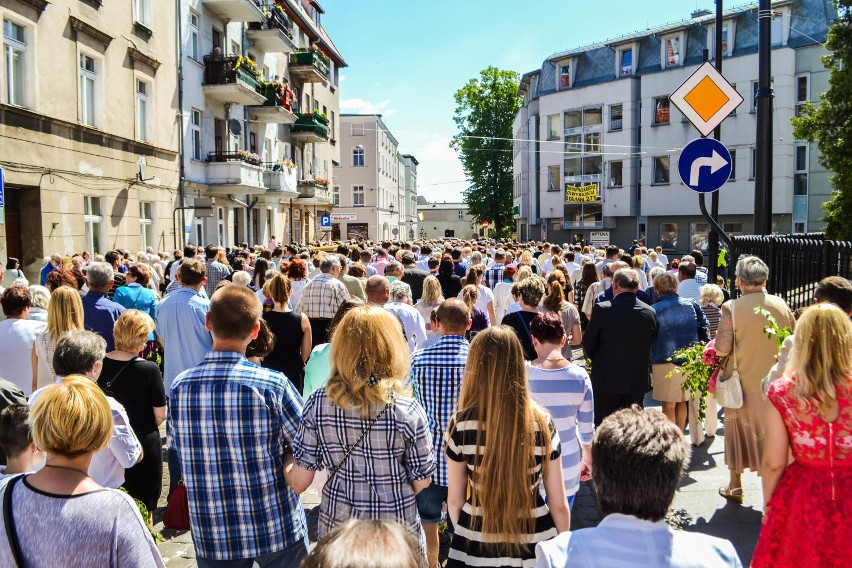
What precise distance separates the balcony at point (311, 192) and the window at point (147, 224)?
14792 mm

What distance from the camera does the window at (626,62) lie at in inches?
1654

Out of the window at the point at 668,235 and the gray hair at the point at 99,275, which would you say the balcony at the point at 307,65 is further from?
the gray hair at the point at 99,275

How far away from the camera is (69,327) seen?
5.56 m

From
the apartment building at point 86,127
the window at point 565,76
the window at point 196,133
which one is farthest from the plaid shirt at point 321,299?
the window at point 565,76

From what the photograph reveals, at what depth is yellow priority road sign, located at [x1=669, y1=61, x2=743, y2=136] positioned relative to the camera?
24.7ft

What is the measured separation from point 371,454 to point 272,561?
0.73 meters

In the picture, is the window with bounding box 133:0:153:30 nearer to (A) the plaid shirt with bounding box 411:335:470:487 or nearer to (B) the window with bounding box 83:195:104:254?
(B) the window with bounding box 83:195:104:254

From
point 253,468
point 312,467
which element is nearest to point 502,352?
point 312,467

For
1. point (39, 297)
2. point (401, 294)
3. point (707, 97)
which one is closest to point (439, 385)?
point (401, 294)

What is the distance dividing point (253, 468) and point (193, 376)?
51 centimetres

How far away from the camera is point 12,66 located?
582 inches

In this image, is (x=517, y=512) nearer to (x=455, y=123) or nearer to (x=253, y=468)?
(x=253, y=468)

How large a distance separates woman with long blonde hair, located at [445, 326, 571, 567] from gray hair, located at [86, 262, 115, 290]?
16.2ft

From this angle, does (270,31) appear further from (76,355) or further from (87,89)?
(76,355)
